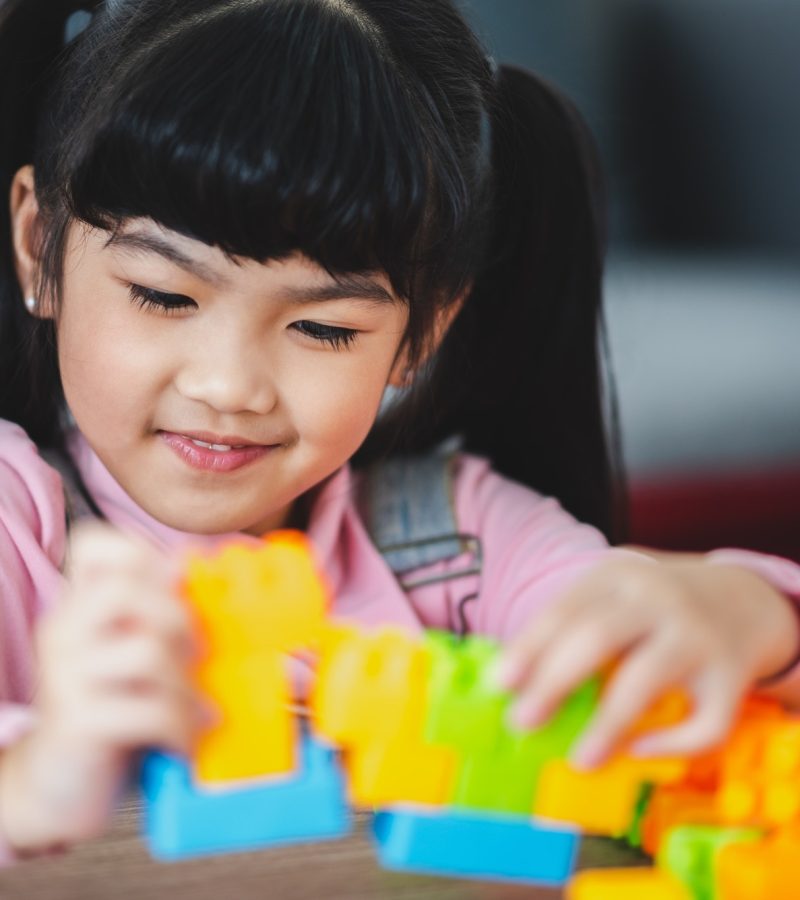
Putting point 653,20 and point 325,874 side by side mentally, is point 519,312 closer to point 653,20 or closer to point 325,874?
point 325,874

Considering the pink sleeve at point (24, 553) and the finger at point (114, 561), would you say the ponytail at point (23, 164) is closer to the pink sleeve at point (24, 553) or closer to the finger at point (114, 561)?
the pink sleeve at point (24, 553)

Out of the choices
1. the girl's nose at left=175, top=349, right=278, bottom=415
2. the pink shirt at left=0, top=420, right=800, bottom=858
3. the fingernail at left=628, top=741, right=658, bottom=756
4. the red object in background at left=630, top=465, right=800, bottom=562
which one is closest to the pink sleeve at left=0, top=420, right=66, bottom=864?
the pink shirt at left=0, top=420, right=800, bottom=858

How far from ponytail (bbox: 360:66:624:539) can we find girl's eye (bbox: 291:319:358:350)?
0.67 ft

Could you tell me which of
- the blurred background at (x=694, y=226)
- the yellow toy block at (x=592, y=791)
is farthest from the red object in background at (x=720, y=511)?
the yellow toy block at (x=592, y=791)

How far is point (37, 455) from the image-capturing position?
0.67 m

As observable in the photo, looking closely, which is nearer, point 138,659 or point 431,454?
point 138,659

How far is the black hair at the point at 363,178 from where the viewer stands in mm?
542

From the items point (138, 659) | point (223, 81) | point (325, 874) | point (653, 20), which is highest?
point (653, 20)

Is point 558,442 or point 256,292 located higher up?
point 256,292

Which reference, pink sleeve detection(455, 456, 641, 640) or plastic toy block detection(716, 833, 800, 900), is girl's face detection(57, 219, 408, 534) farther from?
plastic toy block detection(716, 833, 800, 900)

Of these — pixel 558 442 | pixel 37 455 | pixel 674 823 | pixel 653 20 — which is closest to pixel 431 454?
pixel 558 442

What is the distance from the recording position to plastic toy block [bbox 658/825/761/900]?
38cm

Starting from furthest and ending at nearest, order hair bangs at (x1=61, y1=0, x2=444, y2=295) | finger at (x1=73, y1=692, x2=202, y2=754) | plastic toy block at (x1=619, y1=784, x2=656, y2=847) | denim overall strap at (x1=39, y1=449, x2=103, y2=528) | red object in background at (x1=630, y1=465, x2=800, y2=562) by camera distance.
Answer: red object in background at (x1=630, y1=465, x2=800, y2=562)
denim overall strap at (x1=39, y1=449, x2=103, y2=528)
hair bangs at (x1=61, y1=0, x2=444, y2=295)
plastic toy block at (x1=619, y1=784, x2=656, y2=847)
finger at (x1=73, y1=692, x2=202, y2=754)

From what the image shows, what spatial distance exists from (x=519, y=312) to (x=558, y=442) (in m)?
0.10
